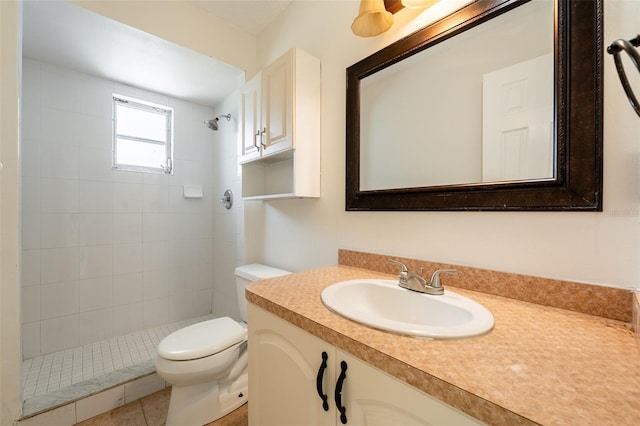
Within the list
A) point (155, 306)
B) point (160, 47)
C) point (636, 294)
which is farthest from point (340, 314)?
point (155, 306)

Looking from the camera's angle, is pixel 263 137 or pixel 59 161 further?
pixel 59 161

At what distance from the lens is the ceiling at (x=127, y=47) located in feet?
4.69

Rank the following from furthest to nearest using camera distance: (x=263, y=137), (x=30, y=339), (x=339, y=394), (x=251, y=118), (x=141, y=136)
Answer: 1. (x=141, y=136)
2. (x=30, y=339)
3. (x=251, y=118)
4. (x=263, y=137)
5. (x=339, y=394)

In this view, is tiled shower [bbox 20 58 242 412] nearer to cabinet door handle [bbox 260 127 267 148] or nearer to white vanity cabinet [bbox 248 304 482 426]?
cabinet door handle [bbox 260 127 267 148]

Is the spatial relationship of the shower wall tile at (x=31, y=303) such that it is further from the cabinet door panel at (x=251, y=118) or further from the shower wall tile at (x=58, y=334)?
the cabinet door panel at (x=251, y=118)

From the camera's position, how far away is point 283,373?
776 mm

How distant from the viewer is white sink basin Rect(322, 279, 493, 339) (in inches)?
23.1

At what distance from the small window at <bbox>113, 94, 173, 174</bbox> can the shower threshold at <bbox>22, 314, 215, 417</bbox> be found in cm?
139

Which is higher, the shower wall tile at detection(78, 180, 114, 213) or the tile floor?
the shower wall tile at detection(78, 180, 114, 213)

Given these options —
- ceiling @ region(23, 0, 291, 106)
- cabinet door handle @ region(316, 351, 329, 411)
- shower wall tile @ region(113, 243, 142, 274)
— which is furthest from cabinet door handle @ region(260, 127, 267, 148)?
shower wall tile @ region(113, 243, 142, 274)

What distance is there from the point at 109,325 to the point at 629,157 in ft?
9.87

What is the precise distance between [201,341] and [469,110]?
1520 millimetres

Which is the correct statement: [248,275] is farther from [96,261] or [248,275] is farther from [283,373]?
[96,261]

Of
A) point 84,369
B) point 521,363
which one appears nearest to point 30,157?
point 84,369
